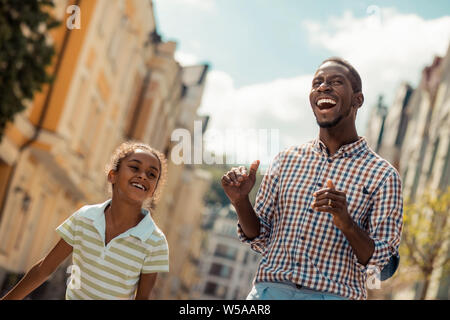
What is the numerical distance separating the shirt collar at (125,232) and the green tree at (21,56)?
8.98m

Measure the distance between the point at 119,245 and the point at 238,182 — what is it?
0.67 metres

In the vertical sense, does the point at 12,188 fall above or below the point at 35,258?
above

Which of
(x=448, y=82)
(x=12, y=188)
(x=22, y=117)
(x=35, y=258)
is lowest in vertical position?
(x=35, y=258)

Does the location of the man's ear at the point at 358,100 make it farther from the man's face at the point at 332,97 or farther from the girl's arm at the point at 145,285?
the girl's arm at the point at 145,285

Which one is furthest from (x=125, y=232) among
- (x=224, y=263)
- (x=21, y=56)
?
(x=224, y=263)

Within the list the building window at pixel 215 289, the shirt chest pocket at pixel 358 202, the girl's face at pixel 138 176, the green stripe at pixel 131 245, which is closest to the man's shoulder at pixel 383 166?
the shirt chest pocket at pixel 358 202

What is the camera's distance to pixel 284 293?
9.32 feet

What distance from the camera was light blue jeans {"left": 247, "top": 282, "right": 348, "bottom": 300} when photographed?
2.79m

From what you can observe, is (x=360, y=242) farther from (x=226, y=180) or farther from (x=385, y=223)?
(x=226, y=180)

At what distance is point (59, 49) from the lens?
16.8 metres

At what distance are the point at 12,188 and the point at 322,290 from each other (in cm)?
1411
